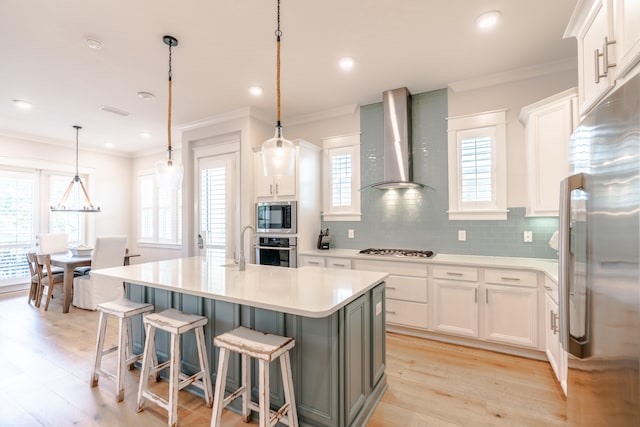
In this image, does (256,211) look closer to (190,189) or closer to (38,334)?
(190,189)

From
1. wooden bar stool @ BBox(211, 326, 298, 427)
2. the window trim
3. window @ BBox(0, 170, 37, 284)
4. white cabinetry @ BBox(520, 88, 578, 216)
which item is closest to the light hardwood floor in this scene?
wooden bar stool @ BBox(211, 326, 298, 427)

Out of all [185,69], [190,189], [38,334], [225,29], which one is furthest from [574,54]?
[38,334]

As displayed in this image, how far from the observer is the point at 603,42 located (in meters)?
1.40

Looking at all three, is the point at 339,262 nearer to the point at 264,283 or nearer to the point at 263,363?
the point at 264,283

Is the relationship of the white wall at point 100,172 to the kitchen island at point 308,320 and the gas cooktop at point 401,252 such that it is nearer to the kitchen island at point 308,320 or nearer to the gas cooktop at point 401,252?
the kitchen island at point 308,320

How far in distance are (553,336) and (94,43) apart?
457cm

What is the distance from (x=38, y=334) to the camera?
3.36m

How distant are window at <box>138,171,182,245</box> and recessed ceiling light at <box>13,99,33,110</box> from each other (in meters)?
2.40

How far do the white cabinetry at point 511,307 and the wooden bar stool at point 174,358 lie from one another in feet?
8.38

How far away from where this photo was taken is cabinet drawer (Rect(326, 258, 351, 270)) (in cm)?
356

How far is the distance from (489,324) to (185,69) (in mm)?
3992

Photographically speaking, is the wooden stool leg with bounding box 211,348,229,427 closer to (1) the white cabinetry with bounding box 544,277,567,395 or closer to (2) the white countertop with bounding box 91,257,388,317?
(2) the white countertop with bounding box 91,257,388,317

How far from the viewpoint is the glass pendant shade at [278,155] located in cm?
201

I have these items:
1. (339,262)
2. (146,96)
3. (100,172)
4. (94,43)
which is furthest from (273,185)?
(100,172)
